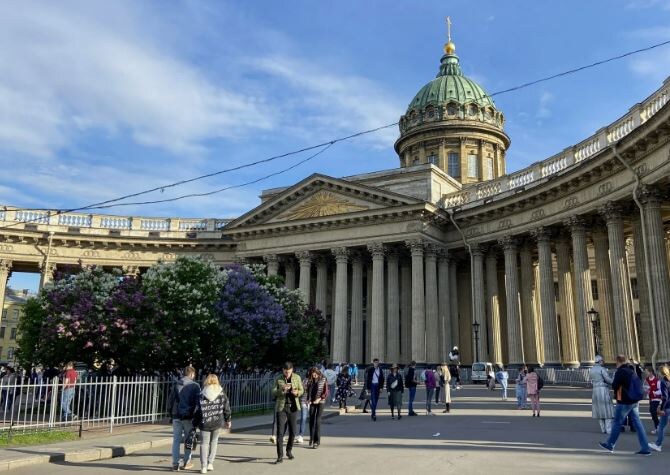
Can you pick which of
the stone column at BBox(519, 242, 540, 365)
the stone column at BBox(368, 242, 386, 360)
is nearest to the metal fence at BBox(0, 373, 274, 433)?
the stone column at BBox(368, 242, 386, 360)

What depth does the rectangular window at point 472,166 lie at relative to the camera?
54.3 metres

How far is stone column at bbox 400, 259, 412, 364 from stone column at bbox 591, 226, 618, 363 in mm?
14260

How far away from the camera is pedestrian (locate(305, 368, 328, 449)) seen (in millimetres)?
12641

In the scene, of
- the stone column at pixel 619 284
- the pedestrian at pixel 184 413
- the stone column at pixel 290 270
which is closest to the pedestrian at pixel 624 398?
the pedestrian at pixel 184 413

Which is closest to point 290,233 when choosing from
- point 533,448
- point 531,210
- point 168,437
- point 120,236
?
point 120,236

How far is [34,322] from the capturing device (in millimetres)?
22328

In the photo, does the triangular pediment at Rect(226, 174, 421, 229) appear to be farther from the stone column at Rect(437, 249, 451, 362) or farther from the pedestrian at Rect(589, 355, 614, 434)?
the pedestrian at Rect(589, 355, 614, 434)

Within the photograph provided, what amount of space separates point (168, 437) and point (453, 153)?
150 ft

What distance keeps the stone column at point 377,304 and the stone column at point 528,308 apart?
29.2 feet

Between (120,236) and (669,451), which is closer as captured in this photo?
(669,451)

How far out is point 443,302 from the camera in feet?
130

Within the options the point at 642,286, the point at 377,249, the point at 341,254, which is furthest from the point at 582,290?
the point at 341,254

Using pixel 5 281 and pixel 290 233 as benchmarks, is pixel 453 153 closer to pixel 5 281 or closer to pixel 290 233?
pixel 290 233

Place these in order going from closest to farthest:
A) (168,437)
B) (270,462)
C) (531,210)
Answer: (270,462)
(168,437)
(531,210)
